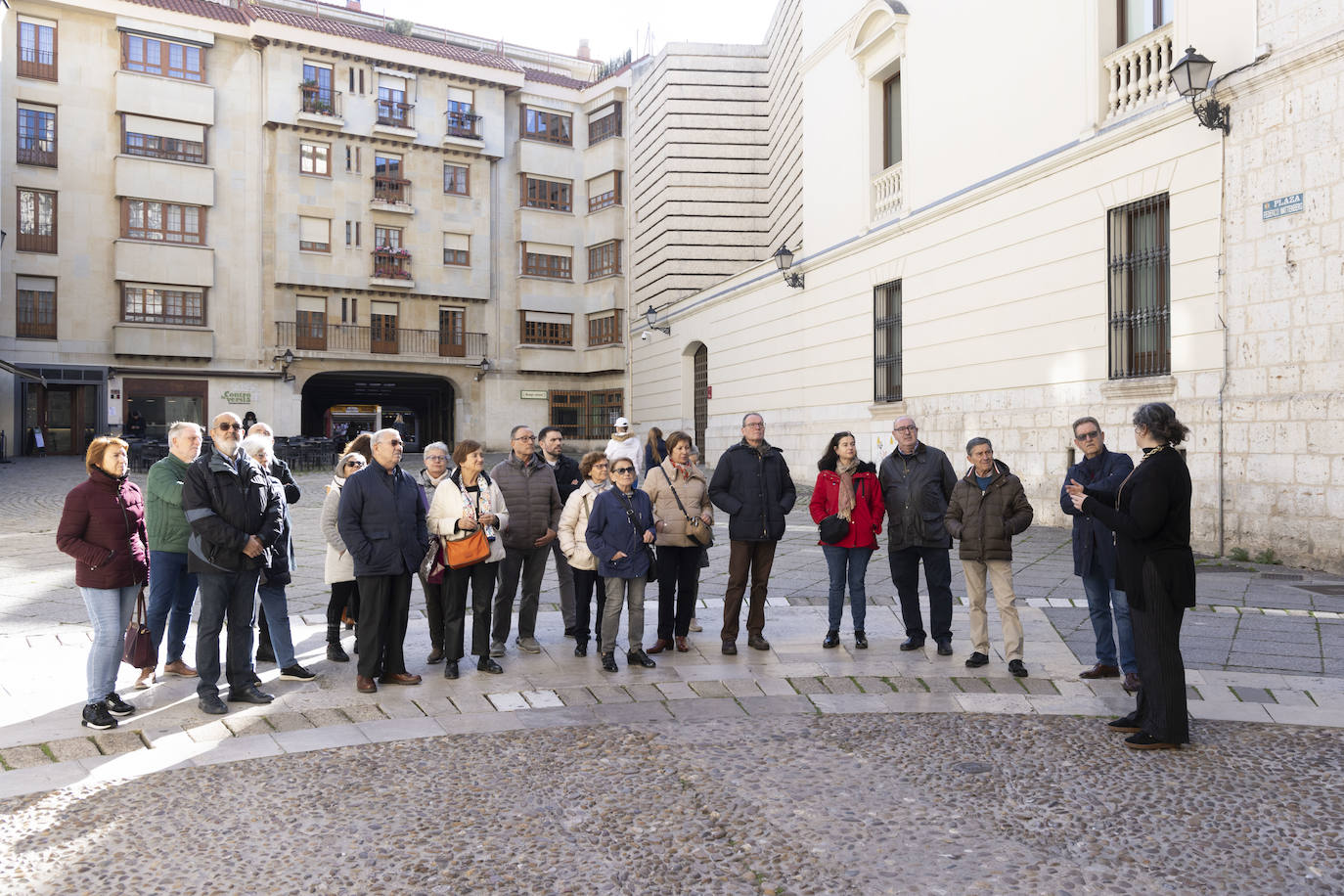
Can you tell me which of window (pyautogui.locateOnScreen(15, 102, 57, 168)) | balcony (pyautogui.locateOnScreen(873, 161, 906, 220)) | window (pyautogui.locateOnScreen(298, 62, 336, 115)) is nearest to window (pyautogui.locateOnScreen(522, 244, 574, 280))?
window (pyautogui.locateOnScreen(298, 62, 336, 115))

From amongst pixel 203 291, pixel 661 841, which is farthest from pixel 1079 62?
pixel 203 291

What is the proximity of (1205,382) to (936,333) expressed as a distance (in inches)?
213

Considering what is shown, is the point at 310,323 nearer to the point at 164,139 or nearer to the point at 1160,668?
the point at 164,139

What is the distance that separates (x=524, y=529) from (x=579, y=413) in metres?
30.7

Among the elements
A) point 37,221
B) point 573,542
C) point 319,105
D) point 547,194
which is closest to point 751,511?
point 573,542

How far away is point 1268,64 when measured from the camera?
35.1ft

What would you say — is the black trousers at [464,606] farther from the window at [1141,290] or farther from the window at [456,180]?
the window at [456,180]

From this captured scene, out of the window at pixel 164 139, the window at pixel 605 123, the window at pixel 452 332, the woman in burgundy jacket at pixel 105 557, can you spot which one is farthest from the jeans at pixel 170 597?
the window at pixel 605 123

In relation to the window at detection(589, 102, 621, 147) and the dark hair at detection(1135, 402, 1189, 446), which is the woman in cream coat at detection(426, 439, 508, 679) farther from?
the window at detection(589, 102, 621, 147)

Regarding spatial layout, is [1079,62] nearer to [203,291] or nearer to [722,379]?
[722,379]

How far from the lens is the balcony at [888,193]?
57.9 ft

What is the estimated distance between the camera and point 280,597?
655 cm

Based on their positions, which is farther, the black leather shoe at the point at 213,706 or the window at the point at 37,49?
the window at the point at 37,49

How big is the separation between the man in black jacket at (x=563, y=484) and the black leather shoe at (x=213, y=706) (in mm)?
2768
